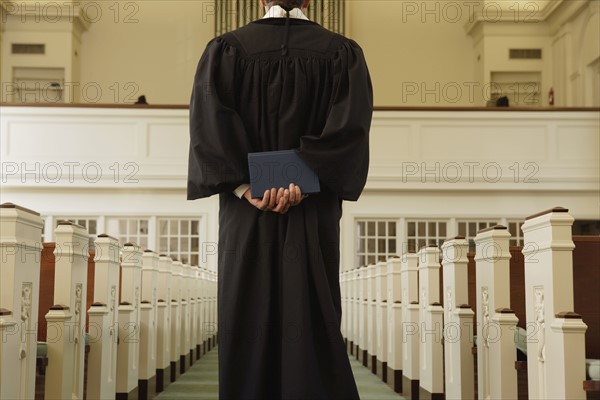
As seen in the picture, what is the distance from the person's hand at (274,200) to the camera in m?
2.77

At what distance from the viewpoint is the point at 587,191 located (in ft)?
45.6

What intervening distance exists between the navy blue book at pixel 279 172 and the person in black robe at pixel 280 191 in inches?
1.2

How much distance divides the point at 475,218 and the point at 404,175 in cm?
132

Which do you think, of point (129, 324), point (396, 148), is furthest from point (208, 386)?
point (396, 148)

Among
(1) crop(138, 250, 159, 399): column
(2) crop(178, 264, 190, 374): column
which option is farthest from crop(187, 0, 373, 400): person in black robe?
(2) crop(178, 264, 190, 374): column

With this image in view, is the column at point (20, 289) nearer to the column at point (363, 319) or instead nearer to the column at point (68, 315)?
the column at point (68, 315)

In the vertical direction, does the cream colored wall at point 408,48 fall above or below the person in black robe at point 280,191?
above

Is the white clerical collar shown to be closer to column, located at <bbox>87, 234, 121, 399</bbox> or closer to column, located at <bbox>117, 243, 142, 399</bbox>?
column, located at <bbox>87, 234, 121, 399</bbox>

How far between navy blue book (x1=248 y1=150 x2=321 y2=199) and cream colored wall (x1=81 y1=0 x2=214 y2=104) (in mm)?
15561

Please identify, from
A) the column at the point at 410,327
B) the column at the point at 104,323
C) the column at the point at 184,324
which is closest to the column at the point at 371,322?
the column at the point at 410,327

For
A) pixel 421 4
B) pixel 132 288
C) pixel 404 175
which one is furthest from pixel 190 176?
pixel 421 4

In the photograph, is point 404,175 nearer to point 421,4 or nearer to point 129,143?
point 129,143

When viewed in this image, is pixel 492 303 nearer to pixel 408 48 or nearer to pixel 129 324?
pixel 129 324

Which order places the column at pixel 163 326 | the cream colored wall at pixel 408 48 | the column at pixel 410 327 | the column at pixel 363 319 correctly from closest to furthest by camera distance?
1. the column at pixel 410 327
2. the column at pixel 163 326
3. the column at pixel 363 319
4. the cream colored wall at pixel 408 48
